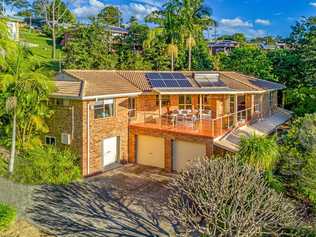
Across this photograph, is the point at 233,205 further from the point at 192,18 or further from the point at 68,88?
the point at 192,18

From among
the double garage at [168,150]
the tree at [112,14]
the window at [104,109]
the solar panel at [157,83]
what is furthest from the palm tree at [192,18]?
the tree at [112,14]

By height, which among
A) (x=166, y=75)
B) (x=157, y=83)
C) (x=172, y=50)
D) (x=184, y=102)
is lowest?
(x=184, y=102)

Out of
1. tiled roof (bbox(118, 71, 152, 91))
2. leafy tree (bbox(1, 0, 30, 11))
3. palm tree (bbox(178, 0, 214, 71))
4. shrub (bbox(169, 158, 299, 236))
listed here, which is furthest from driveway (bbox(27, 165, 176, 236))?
leafy tree (bbox(1, 0, 30, 11))

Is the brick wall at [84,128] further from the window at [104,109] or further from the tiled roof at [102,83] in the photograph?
the tiled roof at [102,83]

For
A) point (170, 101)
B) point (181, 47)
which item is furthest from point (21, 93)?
point (181, 47)

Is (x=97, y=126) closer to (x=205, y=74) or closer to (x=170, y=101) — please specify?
(x=170, y=101)

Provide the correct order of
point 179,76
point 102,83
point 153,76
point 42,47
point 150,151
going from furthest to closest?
point 42,47 < point 179,76 < point 153,76 < point 150,151 < point 102,83

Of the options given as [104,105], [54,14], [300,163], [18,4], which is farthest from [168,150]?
[18,4]
